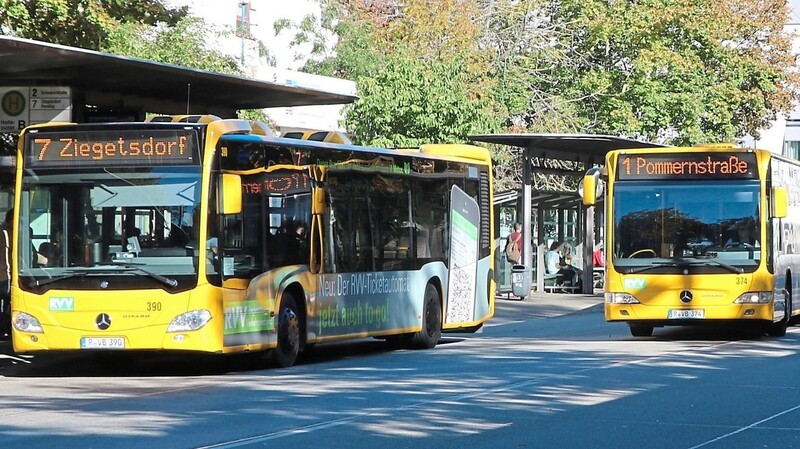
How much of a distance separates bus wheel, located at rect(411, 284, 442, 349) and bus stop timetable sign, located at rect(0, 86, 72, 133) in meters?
5.65

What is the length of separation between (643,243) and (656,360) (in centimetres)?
384

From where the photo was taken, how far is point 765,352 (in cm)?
1981

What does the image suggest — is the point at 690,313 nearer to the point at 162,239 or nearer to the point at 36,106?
the point at 162,239

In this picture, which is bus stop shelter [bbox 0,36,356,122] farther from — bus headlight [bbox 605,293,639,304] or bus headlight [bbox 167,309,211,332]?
bus headlight [bbox 605,293,639,304]

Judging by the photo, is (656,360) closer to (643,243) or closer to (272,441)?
(643,243)

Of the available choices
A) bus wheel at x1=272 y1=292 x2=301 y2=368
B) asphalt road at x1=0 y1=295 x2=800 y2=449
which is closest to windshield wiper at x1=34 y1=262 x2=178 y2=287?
asphalt road at x1=0 y1=295 x2=800 y2=449

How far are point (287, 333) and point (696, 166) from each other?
721 centimetres

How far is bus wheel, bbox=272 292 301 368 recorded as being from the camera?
17.5 meters

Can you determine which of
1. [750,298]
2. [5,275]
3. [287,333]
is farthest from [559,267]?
[5,275]

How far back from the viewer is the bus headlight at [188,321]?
15852 mm

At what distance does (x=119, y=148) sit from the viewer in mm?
16109

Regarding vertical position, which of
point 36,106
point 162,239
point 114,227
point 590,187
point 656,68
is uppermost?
point 656,68

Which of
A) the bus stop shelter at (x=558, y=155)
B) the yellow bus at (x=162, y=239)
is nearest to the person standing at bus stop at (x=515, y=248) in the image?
the bus stop shelter at (x=558, y=155)

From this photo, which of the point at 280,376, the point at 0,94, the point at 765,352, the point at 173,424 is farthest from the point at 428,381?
the point at 0,94
